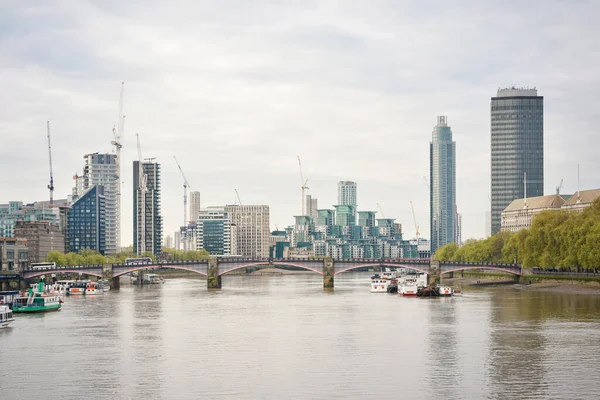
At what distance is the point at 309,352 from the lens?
78.5 m

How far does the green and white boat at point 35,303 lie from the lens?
120 meters

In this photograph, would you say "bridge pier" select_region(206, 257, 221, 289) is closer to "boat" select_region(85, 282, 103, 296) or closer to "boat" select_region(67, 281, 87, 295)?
"boat" select_region(85, 282, 103, 296)

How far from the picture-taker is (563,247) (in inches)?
6043

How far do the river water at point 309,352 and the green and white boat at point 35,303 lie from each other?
3.00m

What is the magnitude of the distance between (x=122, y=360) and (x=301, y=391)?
60.8 feet

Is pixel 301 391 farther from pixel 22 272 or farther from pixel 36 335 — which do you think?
pixel 22 272

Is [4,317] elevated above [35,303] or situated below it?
above

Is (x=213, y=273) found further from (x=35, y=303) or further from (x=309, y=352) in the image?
(x=309, y=352)

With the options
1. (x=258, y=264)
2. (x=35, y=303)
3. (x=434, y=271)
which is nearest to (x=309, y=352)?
(x=35, y=303)

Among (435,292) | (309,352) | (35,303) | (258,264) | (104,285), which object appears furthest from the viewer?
(258,264)

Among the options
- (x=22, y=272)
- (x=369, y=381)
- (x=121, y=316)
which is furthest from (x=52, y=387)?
(x=22, y=272)

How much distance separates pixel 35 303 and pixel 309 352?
5366 cm

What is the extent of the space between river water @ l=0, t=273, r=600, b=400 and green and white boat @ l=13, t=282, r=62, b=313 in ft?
9.85

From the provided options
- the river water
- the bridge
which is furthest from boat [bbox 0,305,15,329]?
the bridge
